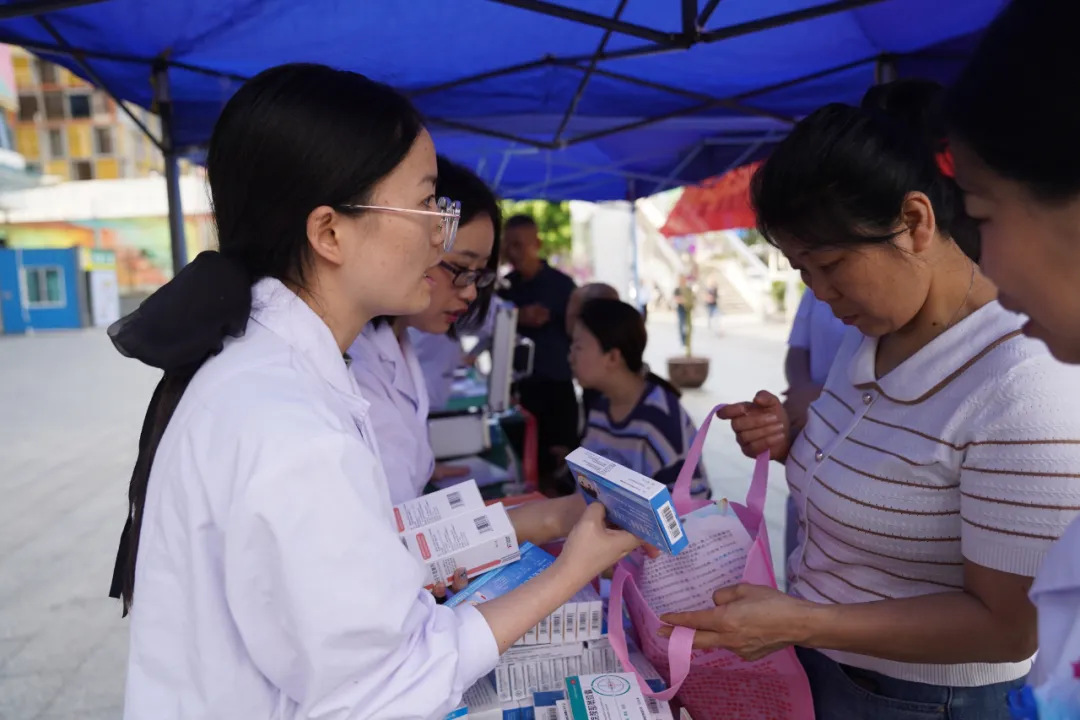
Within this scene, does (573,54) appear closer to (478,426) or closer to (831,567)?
(478,426)

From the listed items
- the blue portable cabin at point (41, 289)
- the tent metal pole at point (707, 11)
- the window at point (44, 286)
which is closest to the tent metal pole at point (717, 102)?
the tent metal pole at point (707, 11)

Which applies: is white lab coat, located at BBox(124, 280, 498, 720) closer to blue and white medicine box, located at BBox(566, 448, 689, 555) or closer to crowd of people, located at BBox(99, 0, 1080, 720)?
crowd of people, located at BBox(99, 0, 1080, 720)

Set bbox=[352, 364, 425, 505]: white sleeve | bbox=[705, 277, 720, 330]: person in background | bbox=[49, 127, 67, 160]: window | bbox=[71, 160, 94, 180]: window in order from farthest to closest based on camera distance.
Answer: bbox=[71, 160, 94, 180]: window, bbox=[49, 127, 67, 160]: window, bbox=[705, 277, 720, 330]: person in background, bbox=[352, 364, 425, 505]: white sleeve

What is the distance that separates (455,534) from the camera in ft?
4.54

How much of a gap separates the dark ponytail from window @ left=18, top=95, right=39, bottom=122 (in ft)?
124

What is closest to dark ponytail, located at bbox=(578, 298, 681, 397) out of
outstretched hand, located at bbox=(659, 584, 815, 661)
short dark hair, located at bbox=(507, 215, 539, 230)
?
outstretched hand, located at bbox=(659, 584, 815, 661)

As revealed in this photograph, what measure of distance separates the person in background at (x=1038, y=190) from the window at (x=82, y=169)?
1515 inches

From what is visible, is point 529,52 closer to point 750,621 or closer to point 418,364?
point 418,364

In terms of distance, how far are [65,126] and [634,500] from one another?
38.6 m

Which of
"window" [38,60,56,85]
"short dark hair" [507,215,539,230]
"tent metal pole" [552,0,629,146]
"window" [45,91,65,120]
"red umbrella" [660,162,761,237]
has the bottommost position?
"short dark hair" [507,215,539,230]

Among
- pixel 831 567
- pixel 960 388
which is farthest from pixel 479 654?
pixel 960 388

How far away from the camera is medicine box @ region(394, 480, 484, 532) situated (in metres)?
1.40

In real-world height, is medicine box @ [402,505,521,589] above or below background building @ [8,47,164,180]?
below

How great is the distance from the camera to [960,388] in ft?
3.59
